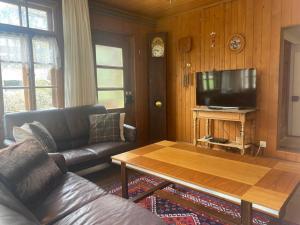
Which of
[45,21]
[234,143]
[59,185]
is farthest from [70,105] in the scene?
[234,143]

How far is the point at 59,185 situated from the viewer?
1.77 m

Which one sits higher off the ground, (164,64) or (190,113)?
(164,64)

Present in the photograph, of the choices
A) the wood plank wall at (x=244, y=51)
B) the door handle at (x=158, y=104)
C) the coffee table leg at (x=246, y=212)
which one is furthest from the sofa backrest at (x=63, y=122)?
the coffee table leg at (x=246, y=212)

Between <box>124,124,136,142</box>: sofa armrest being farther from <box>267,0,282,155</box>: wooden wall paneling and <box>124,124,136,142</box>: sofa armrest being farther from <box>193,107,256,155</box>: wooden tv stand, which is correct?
<box>267,0,282,155</box>: wooden wall paneling

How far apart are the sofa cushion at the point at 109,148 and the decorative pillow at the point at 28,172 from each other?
3.33 ft

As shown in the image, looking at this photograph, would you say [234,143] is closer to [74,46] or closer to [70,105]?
[70,105]

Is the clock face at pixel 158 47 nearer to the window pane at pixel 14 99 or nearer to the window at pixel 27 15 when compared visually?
the window at pixel 27 15

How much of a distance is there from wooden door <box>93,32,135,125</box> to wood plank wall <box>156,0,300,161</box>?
37.0 inches

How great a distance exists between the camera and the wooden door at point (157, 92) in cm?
460

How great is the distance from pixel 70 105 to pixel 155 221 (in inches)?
107

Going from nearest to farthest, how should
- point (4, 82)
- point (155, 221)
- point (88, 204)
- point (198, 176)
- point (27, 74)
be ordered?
point (155, 221), point (88, 204), point (198, 176), point (4, 82), point (27, 74)

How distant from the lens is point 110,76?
4355 mm

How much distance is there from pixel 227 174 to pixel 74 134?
2156 millimetres

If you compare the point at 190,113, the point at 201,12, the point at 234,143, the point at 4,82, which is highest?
the point at 201,12
